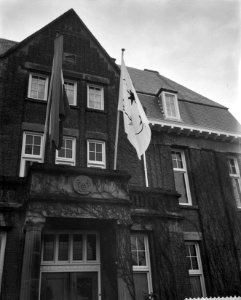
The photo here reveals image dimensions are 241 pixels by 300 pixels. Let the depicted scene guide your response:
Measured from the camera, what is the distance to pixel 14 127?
11.2 metres

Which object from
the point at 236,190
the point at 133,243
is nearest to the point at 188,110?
the point at 236,190

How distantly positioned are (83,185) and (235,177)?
28.5 ft

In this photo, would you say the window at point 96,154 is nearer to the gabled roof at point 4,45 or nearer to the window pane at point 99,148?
the window pane at point 99,148

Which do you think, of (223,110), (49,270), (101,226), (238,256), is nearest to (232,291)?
(238,256)

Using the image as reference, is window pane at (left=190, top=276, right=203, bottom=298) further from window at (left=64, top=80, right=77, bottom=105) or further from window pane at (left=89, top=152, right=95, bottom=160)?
window at (left=64, top=80, right=77, bottom=105)

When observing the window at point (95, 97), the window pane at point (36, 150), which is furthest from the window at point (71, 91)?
the window pane at point (36, 150)

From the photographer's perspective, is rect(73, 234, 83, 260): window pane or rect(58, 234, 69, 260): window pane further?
rect(73, 234, 83, 260): window pane

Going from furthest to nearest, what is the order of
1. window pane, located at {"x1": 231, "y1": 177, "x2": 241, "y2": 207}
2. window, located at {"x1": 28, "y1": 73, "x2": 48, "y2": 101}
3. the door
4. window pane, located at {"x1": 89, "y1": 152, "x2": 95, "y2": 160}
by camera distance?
window pane, located at {"x1": 231, "y1": 177, "x2": 241, "y2": 207} → window, located at {"x1": 28, "y1": 73, "x2": 48, "y2": 101} → window pane, located at {"x1": 89, "y1": 152, "x2": 95, "y2": 160} → the door

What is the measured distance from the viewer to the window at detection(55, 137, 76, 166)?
37.5 feet

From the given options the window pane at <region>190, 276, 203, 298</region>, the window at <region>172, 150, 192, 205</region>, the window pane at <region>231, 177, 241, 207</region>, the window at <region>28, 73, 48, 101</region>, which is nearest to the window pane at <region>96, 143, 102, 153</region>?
the window at <region>28, 73, 48, 101</region>

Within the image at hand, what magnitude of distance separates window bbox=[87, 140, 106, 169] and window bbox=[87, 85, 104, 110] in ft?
5.78

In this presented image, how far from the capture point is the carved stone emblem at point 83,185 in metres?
8.74

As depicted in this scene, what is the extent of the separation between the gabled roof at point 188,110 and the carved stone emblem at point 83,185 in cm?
545

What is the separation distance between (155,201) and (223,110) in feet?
30.1
